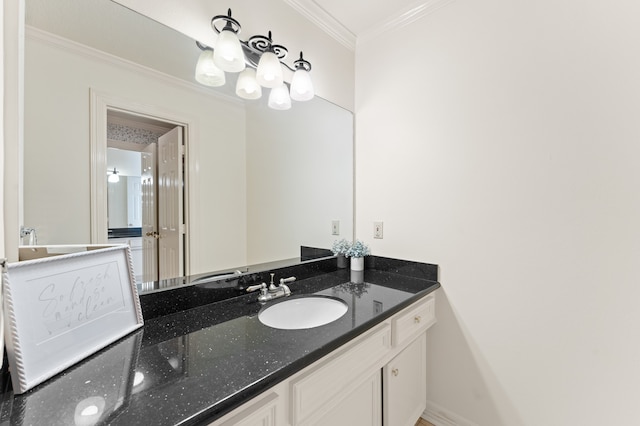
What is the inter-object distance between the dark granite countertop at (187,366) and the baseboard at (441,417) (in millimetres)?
770

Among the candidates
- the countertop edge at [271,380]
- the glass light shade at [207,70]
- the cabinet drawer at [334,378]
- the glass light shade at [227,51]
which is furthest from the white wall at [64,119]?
the cabinet drawer at [334,378]

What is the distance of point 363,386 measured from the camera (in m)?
1.09

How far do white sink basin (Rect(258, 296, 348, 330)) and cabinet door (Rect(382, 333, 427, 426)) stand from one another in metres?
0.32

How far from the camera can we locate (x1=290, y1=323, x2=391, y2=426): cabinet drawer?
79 centimetres

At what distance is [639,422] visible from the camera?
3.40 feet

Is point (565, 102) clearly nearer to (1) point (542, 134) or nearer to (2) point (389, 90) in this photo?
(1) point (542, 134)

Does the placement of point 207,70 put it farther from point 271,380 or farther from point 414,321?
point 414,321

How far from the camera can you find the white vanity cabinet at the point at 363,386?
75 centimetres

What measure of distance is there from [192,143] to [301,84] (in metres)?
0.69

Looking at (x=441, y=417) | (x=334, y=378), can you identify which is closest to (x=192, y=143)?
(x=334, y=378)

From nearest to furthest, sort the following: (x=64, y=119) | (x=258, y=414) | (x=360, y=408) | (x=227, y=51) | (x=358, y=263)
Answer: (x=258, y=414) < (x=64, y=119) < (x=360, y=408) < (x=227, y=51) < (x=358, y=263)

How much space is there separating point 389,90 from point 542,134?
33.6 inches

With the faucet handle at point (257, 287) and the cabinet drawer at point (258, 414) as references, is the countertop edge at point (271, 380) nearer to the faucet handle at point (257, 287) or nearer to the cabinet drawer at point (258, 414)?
the cabinet drawer at point (258, 414)

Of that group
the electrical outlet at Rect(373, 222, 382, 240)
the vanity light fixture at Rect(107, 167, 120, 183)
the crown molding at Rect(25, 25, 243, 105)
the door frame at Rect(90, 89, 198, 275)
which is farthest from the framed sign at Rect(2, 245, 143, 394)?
the electrical outlet at Rect(373, 222, 382, 240)
